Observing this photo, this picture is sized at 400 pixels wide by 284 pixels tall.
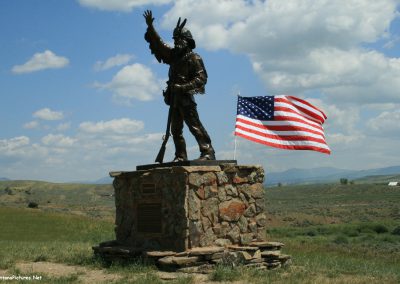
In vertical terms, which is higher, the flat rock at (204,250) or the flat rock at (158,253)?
the flat rock at (204,250)

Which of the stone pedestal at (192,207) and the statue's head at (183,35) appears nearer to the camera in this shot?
the stone pedestal at (192,207)

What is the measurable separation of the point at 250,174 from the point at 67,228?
61.8 feet

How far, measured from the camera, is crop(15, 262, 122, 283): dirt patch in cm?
973

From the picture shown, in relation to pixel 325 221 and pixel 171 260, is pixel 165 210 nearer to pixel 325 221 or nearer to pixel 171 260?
pixel 171 260

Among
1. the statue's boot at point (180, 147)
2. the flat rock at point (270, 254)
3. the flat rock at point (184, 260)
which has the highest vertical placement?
the statue's boot at point (180, 147)

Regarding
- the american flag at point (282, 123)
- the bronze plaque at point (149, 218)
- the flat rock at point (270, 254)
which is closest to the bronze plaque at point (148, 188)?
the bronze plaque at point (149, 218)

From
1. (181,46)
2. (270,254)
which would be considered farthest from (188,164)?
(181,46)

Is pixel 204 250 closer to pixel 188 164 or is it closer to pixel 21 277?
pixel 188 164

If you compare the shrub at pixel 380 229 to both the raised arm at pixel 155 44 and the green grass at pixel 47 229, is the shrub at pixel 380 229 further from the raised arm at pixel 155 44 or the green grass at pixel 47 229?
the raised arm at pixel 155 44

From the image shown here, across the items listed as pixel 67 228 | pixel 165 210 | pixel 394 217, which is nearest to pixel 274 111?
pixel 165 210

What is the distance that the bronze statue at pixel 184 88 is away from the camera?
11.9 metres

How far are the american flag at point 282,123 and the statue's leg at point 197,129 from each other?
1206 millimetres

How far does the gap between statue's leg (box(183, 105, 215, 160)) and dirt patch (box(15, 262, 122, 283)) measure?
10.8ft

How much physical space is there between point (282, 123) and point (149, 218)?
3943 mm
